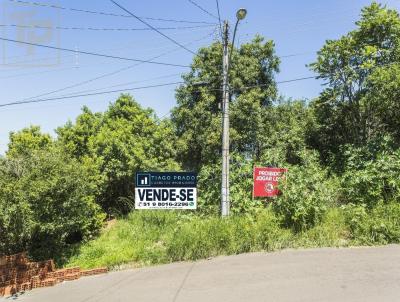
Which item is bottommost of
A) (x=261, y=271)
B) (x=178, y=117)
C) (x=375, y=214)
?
(x=261, y=271)

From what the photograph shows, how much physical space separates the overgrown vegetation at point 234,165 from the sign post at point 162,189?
0.75m

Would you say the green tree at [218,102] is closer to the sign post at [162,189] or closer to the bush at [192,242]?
the sign post at [162,189]

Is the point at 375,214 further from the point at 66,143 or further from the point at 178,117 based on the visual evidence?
the point at 66,143

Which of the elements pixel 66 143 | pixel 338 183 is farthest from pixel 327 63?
pixel 66 143

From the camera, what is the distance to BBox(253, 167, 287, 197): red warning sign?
13.5m

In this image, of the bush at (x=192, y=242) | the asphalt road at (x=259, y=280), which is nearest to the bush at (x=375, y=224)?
the asphalt road at (x=259, y=280)

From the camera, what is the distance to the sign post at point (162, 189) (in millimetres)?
13602

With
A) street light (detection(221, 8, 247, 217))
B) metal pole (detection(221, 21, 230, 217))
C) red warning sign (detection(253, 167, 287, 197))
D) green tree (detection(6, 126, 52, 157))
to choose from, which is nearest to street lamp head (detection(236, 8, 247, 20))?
street light (detection(221, 8, 247, 217))

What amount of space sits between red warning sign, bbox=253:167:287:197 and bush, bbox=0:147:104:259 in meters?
5.08

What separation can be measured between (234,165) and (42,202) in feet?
20.6

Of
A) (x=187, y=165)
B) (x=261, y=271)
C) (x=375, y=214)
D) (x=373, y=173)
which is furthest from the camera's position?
(x=187, y=165)

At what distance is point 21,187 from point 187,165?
10.5 m

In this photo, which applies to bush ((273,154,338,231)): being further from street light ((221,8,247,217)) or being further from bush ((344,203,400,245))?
street light ((221,8,247,217))

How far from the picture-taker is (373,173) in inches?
534
